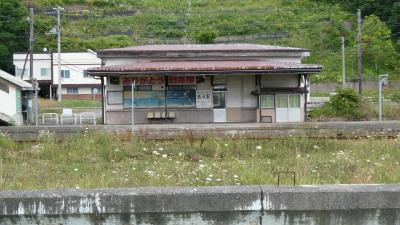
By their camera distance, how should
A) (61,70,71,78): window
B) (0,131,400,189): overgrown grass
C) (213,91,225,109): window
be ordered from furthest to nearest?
(61,70,71,78): window
(213,91,225,109): window
(0,131,400,189): overgrown grass

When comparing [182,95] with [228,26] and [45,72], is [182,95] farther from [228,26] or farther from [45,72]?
[228,26]

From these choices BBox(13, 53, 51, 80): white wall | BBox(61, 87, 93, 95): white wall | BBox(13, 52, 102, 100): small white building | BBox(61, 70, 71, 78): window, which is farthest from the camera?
BBox(61, 87, 93, 95): white wall

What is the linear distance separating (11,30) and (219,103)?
1950 inches

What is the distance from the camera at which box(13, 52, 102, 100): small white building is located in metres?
63.5

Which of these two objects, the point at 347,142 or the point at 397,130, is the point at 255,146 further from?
the point at 397,130

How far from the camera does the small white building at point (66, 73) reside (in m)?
63.5

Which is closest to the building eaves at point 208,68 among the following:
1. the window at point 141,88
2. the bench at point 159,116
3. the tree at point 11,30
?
the window at point 141,88

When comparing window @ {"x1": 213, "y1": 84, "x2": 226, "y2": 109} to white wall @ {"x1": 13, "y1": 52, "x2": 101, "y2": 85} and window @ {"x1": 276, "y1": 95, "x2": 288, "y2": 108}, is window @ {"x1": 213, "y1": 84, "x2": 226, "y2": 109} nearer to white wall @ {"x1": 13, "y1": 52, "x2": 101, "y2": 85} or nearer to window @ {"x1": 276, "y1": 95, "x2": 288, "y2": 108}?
window @ {"x1": 276, "y1": 95, "x2": 288, "y2": 108}

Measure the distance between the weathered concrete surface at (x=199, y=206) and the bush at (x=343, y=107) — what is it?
1100 inches

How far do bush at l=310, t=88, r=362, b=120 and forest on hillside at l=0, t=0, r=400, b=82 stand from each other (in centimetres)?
2330

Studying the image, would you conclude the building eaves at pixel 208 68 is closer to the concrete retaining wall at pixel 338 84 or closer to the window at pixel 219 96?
the window at pixel 219 96

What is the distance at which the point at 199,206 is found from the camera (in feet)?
12.1

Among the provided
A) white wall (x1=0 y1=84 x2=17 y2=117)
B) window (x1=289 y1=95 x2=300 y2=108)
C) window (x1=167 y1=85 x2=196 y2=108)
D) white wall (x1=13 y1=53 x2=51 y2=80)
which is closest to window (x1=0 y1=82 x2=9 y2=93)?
white wall (x1=0 y1=84 x2=17 y2=117)

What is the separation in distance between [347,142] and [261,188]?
8381mm
